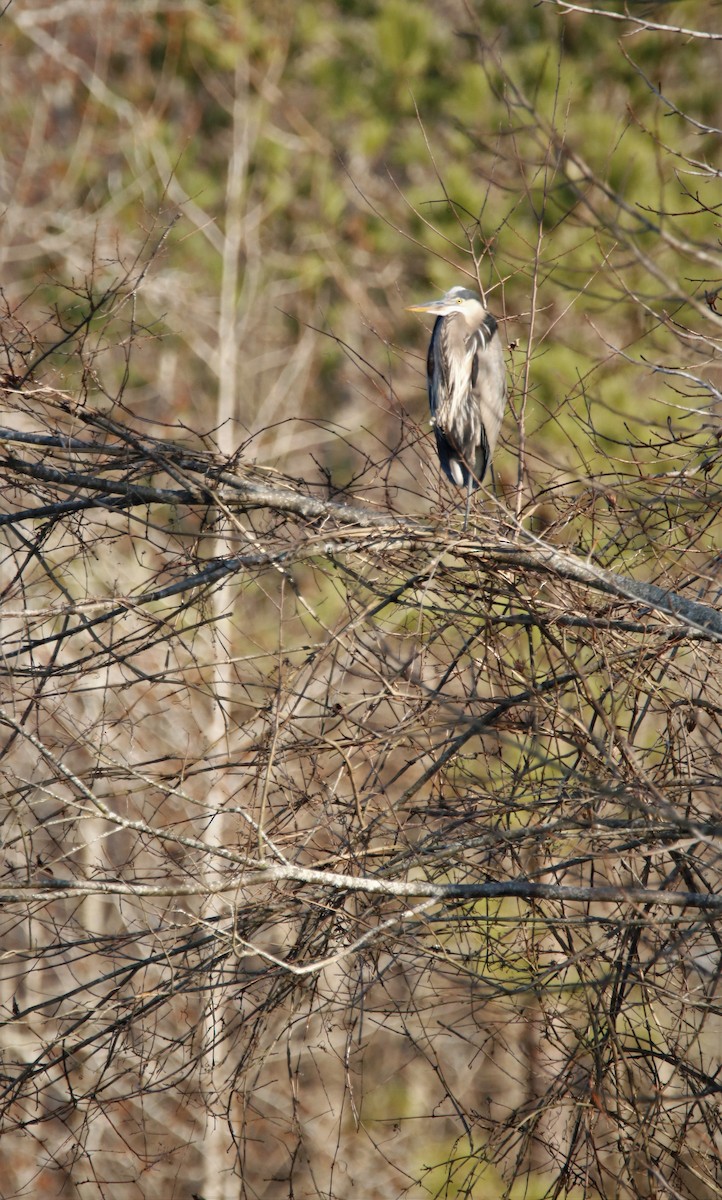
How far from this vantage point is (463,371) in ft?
17.7

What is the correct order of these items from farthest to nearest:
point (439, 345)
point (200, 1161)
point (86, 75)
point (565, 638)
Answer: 1. point (86, 75)
2. point (200, 1161)
3. point (439, 345)
4. point (565, 638)

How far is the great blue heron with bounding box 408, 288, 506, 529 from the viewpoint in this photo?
17.6ft

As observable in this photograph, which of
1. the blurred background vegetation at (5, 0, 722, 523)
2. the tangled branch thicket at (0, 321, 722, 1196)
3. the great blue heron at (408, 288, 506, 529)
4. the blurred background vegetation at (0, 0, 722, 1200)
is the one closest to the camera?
the tangled branch thicket at (0, 321, 722, 1196)

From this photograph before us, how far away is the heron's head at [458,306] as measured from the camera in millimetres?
5430

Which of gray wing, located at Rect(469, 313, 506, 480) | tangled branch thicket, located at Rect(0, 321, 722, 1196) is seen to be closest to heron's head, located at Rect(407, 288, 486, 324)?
gray wing, located at Rect(469, 313, 506, 480)

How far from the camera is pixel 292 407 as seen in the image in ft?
38.4

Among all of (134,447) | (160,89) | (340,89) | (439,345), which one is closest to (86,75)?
(160,89)

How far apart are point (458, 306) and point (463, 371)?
37 cm

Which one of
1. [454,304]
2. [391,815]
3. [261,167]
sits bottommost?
[391,815]

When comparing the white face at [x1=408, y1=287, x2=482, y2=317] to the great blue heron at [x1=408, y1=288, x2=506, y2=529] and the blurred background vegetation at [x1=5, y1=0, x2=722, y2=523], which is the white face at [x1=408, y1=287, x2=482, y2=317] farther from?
the blurred background vegetation at [x1=5, y1=0, x2=722, y2=523]

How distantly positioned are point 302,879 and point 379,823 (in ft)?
1.79

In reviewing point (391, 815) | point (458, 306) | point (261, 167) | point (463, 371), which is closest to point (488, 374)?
point (463, 371)

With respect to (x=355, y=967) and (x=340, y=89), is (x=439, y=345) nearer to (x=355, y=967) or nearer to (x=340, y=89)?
(x=355, y=967)

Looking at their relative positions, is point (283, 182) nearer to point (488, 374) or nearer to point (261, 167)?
point (261, 167)
